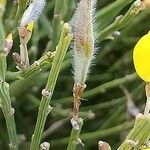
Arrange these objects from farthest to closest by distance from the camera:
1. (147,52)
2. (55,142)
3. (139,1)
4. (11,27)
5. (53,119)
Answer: (53,119), (55,142), (11,27), (139,1), (147,52)

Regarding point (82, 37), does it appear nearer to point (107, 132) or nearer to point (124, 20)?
point (124, 20)

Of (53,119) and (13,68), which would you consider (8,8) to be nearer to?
(13,68)

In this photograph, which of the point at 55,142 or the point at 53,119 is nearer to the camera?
the point at 55,142

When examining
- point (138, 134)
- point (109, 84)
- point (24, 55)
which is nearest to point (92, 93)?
point (109, 84)

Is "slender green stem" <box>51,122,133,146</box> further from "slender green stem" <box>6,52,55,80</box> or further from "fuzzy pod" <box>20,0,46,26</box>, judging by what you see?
"fuzzy pod" <box>20,0,46,26</box>

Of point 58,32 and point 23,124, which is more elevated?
point 58,32

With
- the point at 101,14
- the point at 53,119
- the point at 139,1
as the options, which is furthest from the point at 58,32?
the point at 53,119
